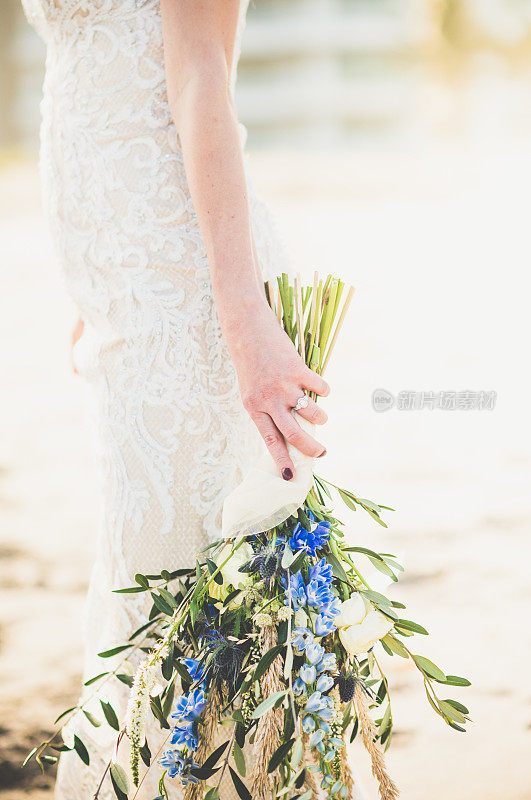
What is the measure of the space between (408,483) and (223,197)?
328 cm

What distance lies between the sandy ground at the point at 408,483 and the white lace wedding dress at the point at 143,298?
1.03ft

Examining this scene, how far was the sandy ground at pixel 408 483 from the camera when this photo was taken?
212cm

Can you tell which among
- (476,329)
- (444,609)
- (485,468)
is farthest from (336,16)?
(444,609)

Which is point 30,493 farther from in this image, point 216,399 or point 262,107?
point 262,107

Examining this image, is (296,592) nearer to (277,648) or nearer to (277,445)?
(277,648)

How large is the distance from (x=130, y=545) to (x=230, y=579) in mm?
237

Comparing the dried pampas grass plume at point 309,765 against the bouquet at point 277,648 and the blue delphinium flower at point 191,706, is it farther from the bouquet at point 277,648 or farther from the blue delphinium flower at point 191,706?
the blue delphinium flower at point 191,706

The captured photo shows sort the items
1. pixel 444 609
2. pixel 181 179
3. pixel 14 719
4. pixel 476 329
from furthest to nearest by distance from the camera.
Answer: pixel 476 329 → pixel 444 609 → pixel 14 719 → pixel 181 179

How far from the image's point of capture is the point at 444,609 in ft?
9.02

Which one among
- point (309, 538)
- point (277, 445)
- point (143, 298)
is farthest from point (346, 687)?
point (143, 298)

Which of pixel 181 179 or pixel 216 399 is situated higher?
pixel 181 179

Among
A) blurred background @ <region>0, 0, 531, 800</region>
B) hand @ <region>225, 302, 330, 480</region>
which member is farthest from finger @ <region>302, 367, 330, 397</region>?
blurred background @ <region>0, 0, 531, 800</region>

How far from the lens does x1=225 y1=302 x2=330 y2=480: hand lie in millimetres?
1001

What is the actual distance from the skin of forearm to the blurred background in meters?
0.45
